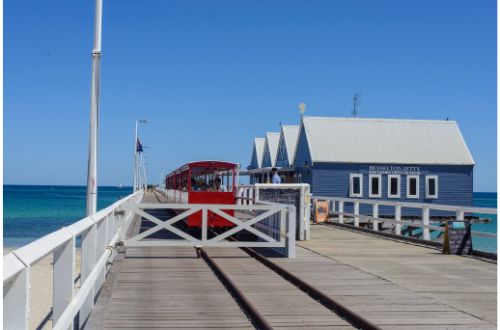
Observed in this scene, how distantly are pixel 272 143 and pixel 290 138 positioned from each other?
7.64 meters

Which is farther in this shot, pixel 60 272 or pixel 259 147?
pixel 259 147

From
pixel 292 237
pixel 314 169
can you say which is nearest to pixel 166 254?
pixel 292 237

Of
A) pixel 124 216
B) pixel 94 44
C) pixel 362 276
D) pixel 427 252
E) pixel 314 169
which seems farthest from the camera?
pixel 314 169

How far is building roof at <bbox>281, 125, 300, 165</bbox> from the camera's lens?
5103 cm

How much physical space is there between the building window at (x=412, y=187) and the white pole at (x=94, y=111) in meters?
31.5

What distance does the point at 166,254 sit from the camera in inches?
604

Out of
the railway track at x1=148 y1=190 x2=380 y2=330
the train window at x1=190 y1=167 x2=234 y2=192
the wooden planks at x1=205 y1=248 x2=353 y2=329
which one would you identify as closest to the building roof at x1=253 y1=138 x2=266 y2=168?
the train window at x1=190 y1=167 x2=234 y2=192

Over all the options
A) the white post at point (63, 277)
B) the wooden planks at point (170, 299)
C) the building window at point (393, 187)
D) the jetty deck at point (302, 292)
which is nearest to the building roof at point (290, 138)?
the building window at point (393, 187)

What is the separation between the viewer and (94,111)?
13.4 m

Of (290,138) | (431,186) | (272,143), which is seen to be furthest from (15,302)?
(272,143)

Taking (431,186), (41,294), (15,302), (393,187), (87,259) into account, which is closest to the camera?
(15,302)

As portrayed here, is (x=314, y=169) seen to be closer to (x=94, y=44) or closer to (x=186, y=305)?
(x=94, y=44)

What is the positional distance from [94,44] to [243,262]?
4.92 meters

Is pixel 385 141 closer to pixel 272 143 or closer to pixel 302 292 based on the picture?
pixel 272 143
